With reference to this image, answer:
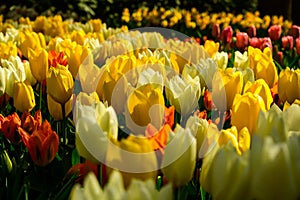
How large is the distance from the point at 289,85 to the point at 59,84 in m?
0.90

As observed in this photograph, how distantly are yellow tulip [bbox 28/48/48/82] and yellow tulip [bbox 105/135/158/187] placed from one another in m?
1.45

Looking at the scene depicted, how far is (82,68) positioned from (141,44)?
1341 millimetres

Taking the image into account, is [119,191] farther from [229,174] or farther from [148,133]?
[148,133]

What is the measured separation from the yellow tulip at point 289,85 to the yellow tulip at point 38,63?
1.12 metres

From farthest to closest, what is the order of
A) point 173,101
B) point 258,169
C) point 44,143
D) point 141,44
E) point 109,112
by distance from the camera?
1. point 141,44
2. point 173,101
3. point 44,143
4. point 109,112
5. point 258,169

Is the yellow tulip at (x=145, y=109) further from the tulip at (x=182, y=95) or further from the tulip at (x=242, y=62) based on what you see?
the tulip at (x=242, y=62)

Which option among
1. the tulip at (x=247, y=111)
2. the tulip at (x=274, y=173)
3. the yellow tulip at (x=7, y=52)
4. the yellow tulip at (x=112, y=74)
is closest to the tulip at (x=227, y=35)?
the yellow tulip at (x=7, y=52)

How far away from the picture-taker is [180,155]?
1.34 metres

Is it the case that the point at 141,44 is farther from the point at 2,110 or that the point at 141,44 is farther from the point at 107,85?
the point at 107,85

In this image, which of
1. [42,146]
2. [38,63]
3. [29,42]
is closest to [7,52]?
[29,42]

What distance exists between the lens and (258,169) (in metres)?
1.17

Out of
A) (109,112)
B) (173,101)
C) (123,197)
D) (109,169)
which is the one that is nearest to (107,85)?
(173,101)

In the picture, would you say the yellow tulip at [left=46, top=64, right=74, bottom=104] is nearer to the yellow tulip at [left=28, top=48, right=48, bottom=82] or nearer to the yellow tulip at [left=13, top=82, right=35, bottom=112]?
the yellow tulip at [left=13, top=82, right=35, bottom=112]

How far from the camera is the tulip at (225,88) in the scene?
2.20 meters
